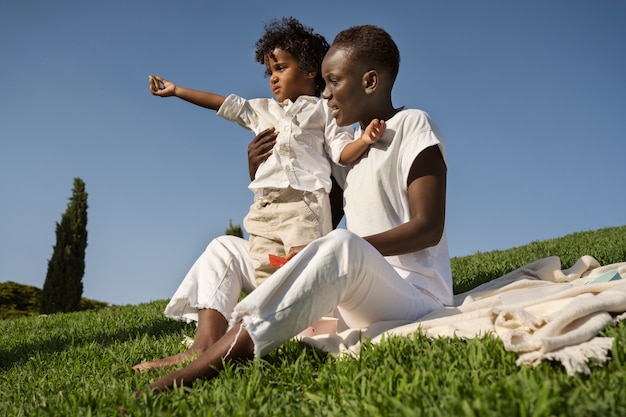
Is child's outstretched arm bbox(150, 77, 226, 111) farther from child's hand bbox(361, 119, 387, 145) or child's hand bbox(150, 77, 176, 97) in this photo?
child's hand bbox(361, 119, 387, 145)

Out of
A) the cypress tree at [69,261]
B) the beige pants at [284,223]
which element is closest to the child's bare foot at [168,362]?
the beige pants at [284,223]

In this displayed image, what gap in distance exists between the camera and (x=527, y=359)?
2615mm

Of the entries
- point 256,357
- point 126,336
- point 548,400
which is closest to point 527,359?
point 548,400

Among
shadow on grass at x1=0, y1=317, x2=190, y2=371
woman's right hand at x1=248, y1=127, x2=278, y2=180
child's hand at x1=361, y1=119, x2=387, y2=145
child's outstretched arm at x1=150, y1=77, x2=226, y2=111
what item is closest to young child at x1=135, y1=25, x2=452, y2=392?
child's hand at x1=361, y1=119, x2=387, y2=145

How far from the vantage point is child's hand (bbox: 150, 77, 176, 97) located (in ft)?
16.6

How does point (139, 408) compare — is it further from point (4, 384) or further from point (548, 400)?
point (4, 384)

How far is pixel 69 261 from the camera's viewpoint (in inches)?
762

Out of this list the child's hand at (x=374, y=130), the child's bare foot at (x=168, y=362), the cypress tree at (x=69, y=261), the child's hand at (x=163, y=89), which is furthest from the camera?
the cypress tree at (x=69, y=261)

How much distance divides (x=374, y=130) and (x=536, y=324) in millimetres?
1472

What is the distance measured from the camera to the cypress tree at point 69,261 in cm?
1873

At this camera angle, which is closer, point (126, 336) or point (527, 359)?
point (527, 359)

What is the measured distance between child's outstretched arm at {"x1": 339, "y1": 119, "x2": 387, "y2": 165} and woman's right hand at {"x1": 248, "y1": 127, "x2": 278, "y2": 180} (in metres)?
0.71

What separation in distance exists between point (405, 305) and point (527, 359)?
941mm

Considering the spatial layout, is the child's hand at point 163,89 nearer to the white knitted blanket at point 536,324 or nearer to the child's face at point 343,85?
the child's face at point 343,85
